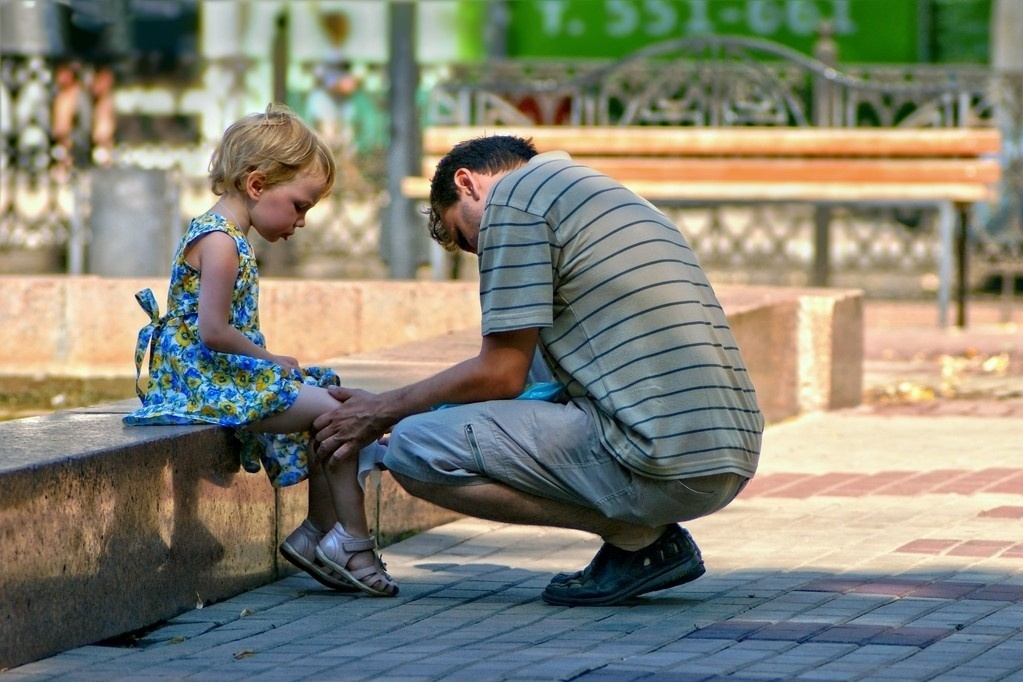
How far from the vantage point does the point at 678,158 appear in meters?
11.6

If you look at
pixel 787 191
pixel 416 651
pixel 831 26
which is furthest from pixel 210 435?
pixel 831 26

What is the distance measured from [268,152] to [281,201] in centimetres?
13

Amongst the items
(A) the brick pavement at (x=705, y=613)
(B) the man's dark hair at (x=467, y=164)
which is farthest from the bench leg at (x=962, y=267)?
(B) the man's dark hair at (x=467, y=164)

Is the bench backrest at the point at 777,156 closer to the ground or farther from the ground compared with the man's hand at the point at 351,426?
farther from the ground

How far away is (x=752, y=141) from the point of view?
11367 millimetres

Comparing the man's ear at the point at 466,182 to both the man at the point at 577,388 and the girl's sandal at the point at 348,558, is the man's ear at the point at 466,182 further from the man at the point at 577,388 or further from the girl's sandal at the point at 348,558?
the girl's sandal at the point at 348,558

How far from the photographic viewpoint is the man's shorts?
422cm

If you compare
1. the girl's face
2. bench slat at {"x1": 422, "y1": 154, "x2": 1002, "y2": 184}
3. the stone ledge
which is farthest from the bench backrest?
the girl's face

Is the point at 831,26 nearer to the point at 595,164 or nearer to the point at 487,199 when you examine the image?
the point at 595,164

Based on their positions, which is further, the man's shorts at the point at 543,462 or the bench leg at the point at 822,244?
the bench leg at the point at 822,244

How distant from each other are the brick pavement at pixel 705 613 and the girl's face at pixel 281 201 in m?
0.90

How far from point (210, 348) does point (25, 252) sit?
10.5 m

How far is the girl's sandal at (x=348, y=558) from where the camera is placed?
450 centimetres

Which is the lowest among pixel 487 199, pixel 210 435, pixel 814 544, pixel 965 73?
pixel 814 544
